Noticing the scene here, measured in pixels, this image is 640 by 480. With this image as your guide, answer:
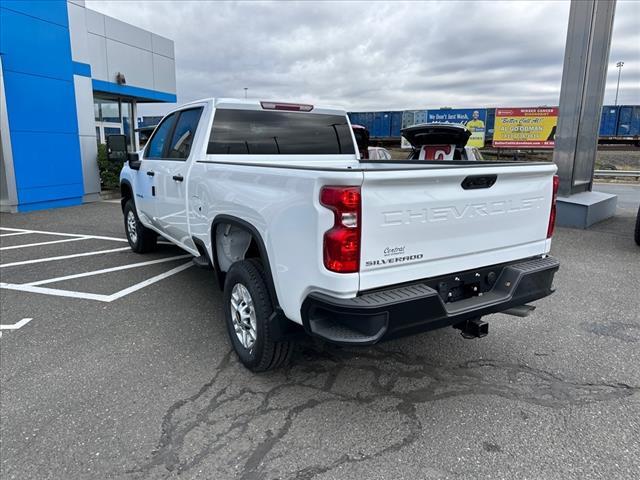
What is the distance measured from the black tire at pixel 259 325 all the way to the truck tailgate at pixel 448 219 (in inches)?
32.6

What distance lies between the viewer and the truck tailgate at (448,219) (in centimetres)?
247

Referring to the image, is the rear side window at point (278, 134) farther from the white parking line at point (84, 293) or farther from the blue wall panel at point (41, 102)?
the blue wall panel at point (41, 102)

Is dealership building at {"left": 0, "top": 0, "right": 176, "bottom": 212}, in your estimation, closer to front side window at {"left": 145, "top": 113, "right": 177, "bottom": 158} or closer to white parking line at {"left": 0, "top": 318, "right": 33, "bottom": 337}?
front side window at {"left": 145, "top": 113, "right": 177, "bottom": 158}

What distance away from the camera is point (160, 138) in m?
5.41

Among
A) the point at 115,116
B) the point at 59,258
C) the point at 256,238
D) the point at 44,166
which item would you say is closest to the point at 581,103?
the point at 256,238

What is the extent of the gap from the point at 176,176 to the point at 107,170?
10.6 metres

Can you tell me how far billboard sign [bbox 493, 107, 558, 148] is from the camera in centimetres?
2684

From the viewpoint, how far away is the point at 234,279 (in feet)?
11.1

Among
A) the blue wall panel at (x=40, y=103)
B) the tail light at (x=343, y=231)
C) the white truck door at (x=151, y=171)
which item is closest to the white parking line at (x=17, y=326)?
the white truck door at (x=151, y=171)

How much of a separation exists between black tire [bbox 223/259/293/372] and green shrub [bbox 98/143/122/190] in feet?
39.0

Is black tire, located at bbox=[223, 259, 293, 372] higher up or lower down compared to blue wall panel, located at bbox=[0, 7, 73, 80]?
lower down

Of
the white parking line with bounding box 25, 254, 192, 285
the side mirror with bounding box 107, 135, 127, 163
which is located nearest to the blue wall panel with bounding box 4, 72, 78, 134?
the side mirror with bounding box 107, 135, 127, 163

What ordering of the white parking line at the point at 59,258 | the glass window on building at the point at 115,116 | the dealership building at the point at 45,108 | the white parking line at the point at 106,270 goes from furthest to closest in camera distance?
the glass window on building at the point at 115,116, the dealership building at the point at 45,108, the white parking line at the point at 59,258, the white parking line at the point at 106,270

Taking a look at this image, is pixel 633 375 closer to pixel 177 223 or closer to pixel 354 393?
pixel 354 393
